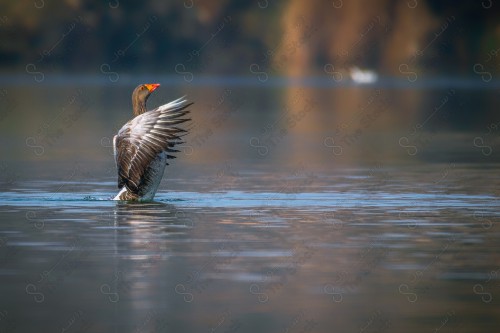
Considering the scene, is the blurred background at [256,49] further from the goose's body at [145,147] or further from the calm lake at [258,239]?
the goose's body at [145,147]

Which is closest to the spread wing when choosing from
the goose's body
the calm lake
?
the goose's body

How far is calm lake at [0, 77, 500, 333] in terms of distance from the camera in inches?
543

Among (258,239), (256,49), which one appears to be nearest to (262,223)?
(258,239)

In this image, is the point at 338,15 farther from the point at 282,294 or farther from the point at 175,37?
the point at 282,294

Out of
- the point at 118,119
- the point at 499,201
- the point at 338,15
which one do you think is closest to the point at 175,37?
the point at 338,15

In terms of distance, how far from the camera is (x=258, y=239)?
18.0 meters

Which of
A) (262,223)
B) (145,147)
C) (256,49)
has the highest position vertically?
(145,147)

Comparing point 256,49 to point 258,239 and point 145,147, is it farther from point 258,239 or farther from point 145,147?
point 258,239

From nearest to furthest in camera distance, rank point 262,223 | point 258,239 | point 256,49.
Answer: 1. point 258,239
2. point 262,223
3. point 256,49

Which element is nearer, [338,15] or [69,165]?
[69,165]

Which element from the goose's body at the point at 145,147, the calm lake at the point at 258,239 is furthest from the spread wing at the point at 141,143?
the calm lake at the point at 258,239

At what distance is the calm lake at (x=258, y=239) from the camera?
13797 mm

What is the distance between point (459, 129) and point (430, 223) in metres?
23.8

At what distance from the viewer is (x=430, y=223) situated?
1964 centimetres
